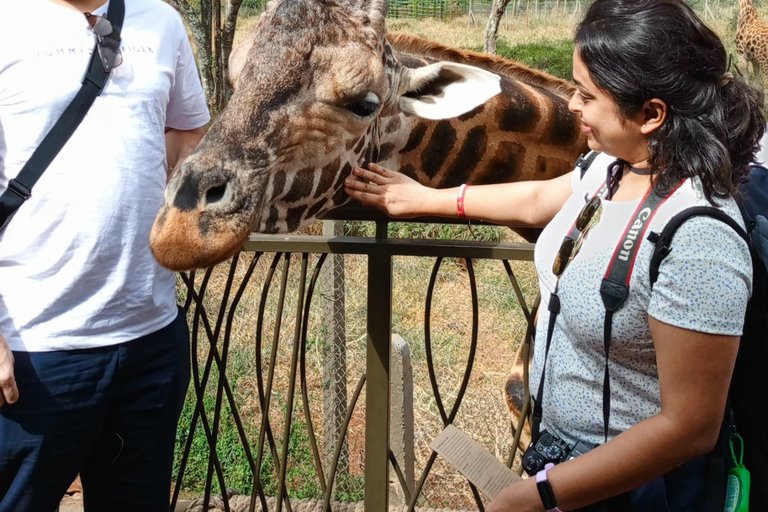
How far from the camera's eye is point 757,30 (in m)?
11.5

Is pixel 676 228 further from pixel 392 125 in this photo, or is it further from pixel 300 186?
pixel 392 125

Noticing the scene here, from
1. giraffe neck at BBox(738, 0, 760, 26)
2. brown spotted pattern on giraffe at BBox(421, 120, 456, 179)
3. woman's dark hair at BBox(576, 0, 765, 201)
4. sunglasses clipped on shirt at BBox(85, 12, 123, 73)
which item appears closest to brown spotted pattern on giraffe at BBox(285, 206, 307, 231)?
sunglasses clipped on shirt at BBox(85, 12, 123, 73)

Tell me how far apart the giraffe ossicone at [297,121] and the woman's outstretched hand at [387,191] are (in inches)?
3.6

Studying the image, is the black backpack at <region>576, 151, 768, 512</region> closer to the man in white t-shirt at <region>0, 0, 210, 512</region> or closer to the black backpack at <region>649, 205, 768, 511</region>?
the black backpack at <region>649, 205, 768, 511</region>

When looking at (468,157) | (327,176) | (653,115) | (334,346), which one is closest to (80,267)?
(327,176)

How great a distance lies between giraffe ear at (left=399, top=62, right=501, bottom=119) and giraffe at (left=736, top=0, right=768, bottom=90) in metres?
10.7

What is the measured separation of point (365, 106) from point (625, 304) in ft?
3.98

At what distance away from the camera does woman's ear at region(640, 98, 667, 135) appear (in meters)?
1.53

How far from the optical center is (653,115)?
5.10 ft

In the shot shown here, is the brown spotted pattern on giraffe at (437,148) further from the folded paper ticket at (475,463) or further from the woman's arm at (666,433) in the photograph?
the woman's arm at (666,433)

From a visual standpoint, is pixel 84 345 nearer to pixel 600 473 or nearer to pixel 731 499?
pixel 600 473

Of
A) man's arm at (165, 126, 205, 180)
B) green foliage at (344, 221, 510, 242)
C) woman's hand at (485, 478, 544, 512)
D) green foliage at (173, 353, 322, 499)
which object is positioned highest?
man's arm at (165, 126, 205, 180)

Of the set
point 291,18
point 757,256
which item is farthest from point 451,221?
point 757,256

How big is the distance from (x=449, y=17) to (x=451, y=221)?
14597 mm
